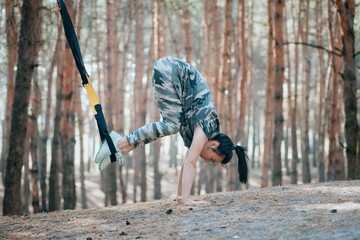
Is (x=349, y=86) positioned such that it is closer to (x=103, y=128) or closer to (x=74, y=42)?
(x=103, y=128)

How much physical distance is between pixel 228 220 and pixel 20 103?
4183 mm

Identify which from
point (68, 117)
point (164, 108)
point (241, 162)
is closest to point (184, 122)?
point (164, 108)

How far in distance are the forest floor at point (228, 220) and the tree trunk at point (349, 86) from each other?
7.46 feet

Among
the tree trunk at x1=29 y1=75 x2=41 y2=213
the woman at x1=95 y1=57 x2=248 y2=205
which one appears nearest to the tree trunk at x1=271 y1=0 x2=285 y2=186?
the woman at x1=95 y1=57 x2=248 y2=205

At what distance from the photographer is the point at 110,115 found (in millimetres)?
10836

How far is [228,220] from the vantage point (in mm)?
3471

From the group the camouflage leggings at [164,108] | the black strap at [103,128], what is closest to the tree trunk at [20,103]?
the black strap at [103,128]

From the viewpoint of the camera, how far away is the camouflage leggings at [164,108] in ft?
13.3

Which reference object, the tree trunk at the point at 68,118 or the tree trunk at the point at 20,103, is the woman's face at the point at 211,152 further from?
the tree trunk at the point at 68,118

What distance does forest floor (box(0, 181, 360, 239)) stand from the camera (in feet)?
9.70

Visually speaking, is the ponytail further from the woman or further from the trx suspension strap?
the trx suspension strap

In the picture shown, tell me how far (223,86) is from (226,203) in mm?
6458

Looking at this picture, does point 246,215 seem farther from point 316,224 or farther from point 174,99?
point 174,99

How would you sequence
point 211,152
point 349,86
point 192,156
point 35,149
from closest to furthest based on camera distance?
point 192,156 → point 211,152 → point 349,86 → point 35,149
